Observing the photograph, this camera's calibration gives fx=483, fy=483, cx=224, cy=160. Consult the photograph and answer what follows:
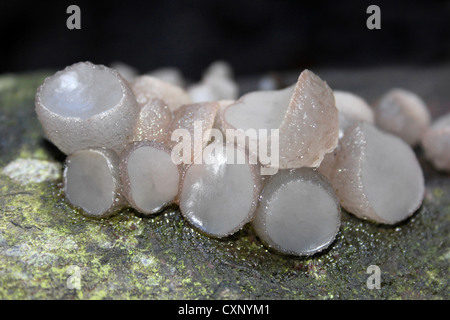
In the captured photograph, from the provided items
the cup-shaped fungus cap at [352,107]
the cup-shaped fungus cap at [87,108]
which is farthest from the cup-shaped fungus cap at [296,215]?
the cup-shaped fungus cap at [87,108]

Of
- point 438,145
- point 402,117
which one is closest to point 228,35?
point 402,117

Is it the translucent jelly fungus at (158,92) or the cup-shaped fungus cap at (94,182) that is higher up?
the translucent jelly fungus at (158,92)

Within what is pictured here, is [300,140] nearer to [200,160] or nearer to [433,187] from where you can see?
[200,160]

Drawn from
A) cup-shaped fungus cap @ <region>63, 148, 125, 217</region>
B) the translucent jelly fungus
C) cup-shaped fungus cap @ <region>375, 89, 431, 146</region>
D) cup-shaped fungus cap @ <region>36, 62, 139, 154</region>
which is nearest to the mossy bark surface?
cup-shaped fungus cap @ <region>63, 148, 125, 217</region>

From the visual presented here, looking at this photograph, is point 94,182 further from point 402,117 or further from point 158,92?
point 402,117

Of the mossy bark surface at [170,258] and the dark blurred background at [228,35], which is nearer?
the mossy bark surface at [170,258]

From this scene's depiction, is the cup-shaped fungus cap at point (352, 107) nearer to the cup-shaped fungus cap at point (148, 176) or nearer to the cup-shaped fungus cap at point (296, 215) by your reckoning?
the cup-shaped fungus cap at point (296, 215)

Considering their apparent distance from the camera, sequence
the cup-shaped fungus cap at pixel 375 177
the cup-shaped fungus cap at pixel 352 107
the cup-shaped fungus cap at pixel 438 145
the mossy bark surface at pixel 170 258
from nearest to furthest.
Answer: the mossy bark surface at pixel 170 258
the cup-shaped fungus cap at pixel 375 177
the cup-shaped fungus cap at pixel 352 107
the cup-shaped fungus cap at pixel 438 145
